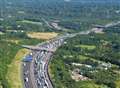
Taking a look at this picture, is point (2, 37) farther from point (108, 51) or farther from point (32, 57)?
point (108, 51)

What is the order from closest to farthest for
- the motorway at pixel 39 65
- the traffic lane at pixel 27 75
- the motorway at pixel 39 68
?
the traffic lane at pixel 27 75, the motorway at pixel 39 68, the motorway at pixel 39 65

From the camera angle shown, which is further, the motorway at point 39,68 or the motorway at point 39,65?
the motorway at point 39,65

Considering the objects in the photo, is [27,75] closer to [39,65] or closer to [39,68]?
[39,68]

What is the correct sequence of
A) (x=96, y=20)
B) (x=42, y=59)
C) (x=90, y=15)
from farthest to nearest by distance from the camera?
(x=90, y=15), (x=96, y=20), (x=42, y=59)

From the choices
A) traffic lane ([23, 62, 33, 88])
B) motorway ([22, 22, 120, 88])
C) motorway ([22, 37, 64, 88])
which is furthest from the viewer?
motorway ([22, 22, 120, 88])

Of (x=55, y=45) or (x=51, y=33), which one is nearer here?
(x=55, y=45)

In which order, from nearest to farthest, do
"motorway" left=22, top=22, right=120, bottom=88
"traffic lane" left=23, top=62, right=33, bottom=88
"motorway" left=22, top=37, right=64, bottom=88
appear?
"traffic lane" left=23, top=62, right=33, bottom=88, "motorway" left=22, top=37, right=64, bottom=88, "motorway" left=22, top=22, right=120, bottom=88

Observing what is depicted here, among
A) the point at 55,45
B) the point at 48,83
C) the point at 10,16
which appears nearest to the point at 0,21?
the point at 10,16

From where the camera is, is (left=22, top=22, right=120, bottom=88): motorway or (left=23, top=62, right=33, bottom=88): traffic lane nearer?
(left=23, top=62, right=33, bottom=88): traffic lane

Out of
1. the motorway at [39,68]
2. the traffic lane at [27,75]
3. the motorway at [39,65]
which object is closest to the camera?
the traffic lane at [27,75]
